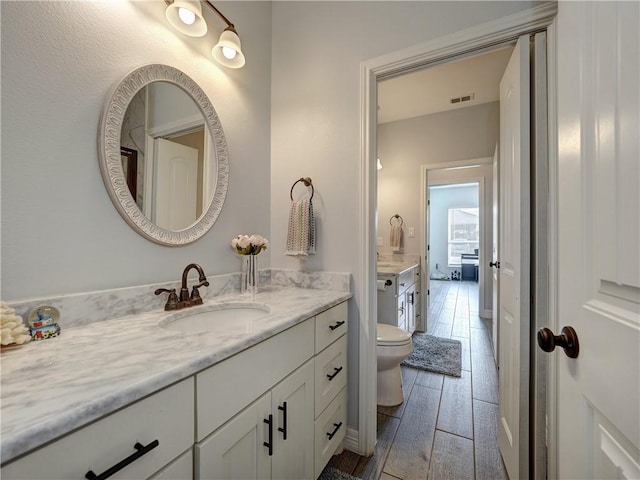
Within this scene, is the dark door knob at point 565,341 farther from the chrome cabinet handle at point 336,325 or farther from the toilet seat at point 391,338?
the toilet seat at point 391,338

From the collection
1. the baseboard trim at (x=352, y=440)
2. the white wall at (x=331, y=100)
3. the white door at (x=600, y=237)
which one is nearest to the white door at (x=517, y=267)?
the white wall at (x=331, y=100)

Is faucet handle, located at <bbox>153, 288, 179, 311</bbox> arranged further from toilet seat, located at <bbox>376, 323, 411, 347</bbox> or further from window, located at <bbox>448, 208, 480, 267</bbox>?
window, located at <bbox>448, 208, 480, 267</bbox>

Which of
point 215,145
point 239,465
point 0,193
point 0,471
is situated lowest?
point 239,465

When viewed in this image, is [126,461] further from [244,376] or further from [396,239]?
[396,239]

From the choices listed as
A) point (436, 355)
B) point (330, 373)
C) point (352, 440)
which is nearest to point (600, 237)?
point (330, 373)

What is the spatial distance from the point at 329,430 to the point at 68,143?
1.55 m

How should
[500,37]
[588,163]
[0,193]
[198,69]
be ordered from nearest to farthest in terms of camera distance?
[588,163], [0,193], [500,37], [198,69]

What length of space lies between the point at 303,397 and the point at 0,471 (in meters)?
0.85

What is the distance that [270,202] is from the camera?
180cm

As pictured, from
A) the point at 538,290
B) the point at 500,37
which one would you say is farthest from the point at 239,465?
the point at 500,37

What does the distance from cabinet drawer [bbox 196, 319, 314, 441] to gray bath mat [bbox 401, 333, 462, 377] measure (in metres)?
1.84

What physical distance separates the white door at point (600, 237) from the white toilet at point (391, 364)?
1.18 metres

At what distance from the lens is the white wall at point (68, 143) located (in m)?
0.79

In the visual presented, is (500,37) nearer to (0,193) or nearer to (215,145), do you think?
(215,145)
